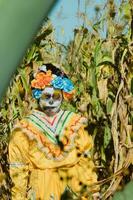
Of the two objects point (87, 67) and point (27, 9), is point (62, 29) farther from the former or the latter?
point (27, 9)

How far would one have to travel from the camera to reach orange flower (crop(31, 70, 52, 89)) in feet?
8.31

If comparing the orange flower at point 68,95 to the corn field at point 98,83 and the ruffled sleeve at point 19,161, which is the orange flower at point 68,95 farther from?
the ruffled sleeve at point 19,161

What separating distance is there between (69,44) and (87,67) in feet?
1.11

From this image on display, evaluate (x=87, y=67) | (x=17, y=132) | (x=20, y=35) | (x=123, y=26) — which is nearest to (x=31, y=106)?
(x=17, y=132)

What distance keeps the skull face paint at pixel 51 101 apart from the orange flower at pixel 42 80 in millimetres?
39

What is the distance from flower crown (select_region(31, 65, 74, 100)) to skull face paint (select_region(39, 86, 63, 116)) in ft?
0.09

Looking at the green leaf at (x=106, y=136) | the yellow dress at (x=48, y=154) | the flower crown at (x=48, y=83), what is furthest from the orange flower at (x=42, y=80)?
the green leaf at (x=106, y=136)

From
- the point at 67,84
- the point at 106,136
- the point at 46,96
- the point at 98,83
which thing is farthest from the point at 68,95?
the point at 98,83

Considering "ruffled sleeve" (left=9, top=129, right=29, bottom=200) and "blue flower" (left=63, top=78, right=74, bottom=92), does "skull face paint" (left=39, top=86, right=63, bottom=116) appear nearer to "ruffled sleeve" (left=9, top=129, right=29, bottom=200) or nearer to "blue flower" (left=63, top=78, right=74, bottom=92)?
"blue flower" (left=63, top=78, right=74, bottom=92)

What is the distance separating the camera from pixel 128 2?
1.84m

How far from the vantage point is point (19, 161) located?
2613 millimetres

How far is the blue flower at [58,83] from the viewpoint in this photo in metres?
2.65

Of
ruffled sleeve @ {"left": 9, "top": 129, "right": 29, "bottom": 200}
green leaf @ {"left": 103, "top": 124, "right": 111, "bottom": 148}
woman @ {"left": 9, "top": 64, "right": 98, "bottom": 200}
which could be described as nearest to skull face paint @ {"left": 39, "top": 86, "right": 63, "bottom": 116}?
woman @ {"left": 9, "top": 64, "right": 98, "bottom": 200}

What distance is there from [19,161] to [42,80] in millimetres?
370
